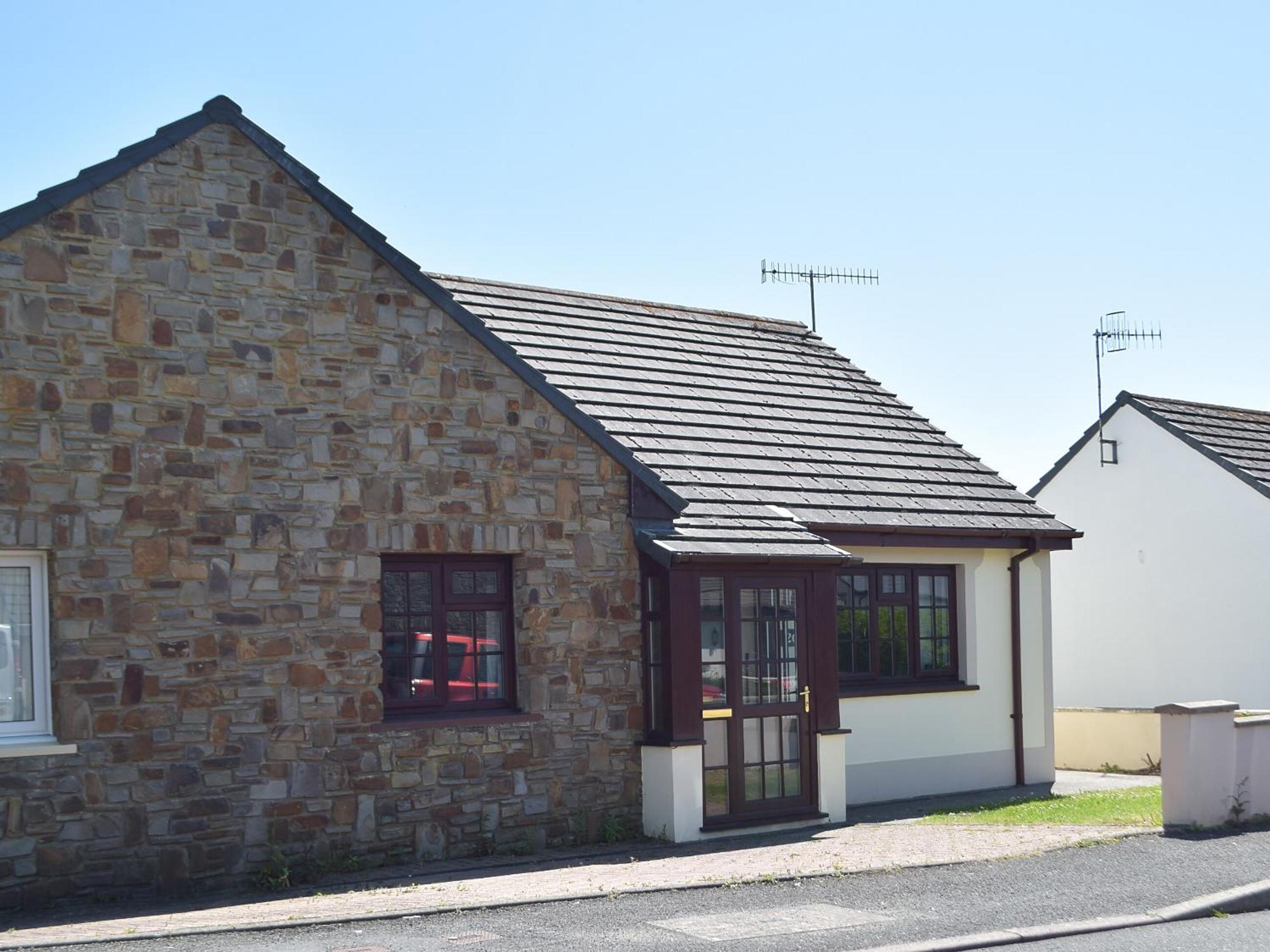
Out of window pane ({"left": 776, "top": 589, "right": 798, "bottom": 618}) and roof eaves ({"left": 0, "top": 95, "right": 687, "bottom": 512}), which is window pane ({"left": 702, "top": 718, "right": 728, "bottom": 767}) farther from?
roof eaves ({"left": 0, "top": 95, "right": 687, "bottom": 512})

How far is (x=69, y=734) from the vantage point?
1058 centimetres

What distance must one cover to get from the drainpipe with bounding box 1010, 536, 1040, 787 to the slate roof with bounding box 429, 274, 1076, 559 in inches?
17.4

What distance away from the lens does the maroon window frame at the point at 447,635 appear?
12.6 metres

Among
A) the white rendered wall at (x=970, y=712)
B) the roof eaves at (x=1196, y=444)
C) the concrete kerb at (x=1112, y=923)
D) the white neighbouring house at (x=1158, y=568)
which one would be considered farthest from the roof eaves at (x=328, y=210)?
the roof eaves at (x=1196, y=444)

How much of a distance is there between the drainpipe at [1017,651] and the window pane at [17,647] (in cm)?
1187

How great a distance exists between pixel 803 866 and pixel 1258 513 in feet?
49.2

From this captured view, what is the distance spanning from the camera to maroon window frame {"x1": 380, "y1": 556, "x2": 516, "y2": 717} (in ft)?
41.2

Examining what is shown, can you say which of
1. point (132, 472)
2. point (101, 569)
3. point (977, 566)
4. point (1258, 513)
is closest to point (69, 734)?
point (101, 569)

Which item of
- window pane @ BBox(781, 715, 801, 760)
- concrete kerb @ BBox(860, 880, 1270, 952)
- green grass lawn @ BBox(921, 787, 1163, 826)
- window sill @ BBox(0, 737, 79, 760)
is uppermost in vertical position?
window sill @ BBox(0, 737, 79, 760)

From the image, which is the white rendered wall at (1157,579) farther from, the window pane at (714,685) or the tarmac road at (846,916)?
the window pane at (714,685)

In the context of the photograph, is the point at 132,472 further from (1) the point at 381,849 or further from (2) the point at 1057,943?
(2) the point at 1057,943

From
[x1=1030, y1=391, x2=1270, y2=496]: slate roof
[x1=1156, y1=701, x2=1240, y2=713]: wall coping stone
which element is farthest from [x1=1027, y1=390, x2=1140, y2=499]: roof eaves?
[x1=1156, y1=701, x2=1240, y2=713]: wall coping stone

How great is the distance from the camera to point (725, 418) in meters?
17.1

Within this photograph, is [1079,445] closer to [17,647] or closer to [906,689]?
[906,689]
